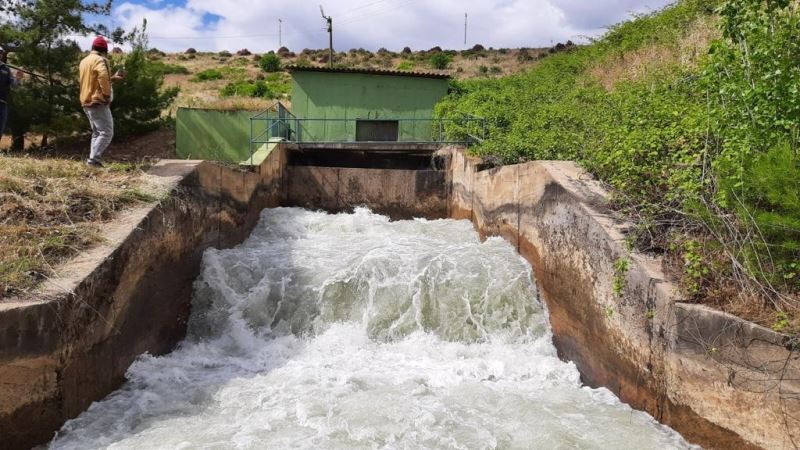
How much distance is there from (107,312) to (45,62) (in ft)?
45.9

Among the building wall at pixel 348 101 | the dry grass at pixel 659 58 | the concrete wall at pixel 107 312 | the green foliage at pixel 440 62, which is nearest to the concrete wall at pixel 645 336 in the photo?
the concrete wall at pixel 107 312

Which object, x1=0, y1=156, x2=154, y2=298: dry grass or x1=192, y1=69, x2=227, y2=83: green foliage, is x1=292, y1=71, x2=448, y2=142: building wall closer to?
x1=0, y1=156, x2=154, y2=298: dry grass

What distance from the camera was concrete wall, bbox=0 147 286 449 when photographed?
14.9ft

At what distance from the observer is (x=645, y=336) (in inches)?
206

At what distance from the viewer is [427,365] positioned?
6527 millimetres

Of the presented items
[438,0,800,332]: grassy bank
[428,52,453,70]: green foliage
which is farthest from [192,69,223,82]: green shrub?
[438,0,800,332]: grassy bank

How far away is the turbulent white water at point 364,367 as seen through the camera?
16.1 feet

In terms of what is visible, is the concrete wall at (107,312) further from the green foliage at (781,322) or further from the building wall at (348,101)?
the building wall at (348,101)

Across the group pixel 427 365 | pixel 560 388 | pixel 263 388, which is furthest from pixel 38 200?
pixel 560 388

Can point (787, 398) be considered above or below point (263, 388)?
above

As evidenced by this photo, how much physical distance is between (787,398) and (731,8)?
348 cm

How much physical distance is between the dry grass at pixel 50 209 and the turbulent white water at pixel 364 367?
1.48 m

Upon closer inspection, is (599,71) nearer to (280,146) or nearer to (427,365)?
(280,146)

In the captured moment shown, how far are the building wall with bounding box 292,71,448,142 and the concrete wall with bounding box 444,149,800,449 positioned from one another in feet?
35.2
